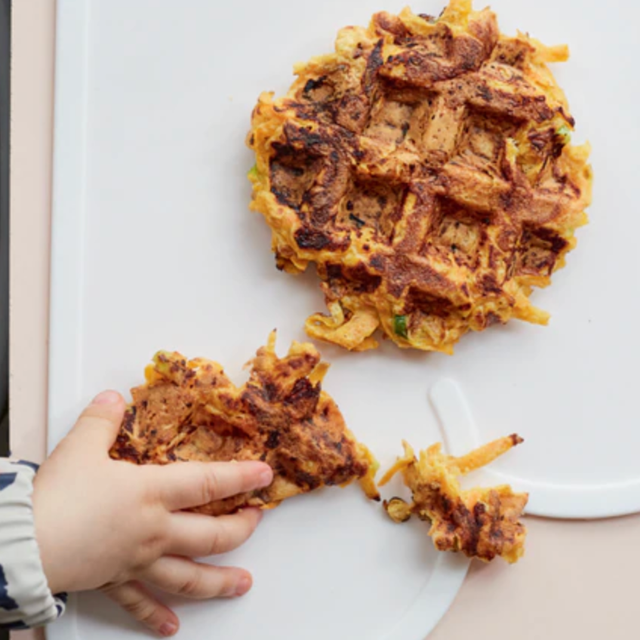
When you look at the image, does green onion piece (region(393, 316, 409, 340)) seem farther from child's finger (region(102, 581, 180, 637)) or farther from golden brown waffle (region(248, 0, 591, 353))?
child's finger (region(102, 581, 180, 637))

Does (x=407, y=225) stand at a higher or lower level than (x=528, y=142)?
lower

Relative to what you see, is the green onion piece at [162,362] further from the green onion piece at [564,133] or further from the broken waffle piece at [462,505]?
the green onion piece at [564,133]

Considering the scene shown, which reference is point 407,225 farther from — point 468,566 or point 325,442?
point 468,566

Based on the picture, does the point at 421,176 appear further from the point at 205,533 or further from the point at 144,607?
the point at 144,607

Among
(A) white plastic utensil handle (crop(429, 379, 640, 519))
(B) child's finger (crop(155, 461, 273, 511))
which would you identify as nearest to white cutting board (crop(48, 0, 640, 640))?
(A) white plastic utensil handle (crop(429, 379, 640, 519))

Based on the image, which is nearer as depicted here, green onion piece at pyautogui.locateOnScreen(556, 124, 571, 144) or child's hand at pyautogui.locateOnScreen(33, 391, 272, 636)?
child's hand at pyautogui.locateOnScreen(33, 391, 272, 636)

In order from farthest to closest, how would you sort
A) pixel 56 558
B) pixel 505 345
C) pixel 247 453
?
pixel 505 345 → pixel 247 453 → pixel 56 558

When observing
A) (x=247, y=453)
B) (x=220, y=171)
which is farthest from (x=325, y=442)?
(x=220, y=171)

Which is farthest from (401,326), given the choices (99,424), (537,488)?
(99,424)
